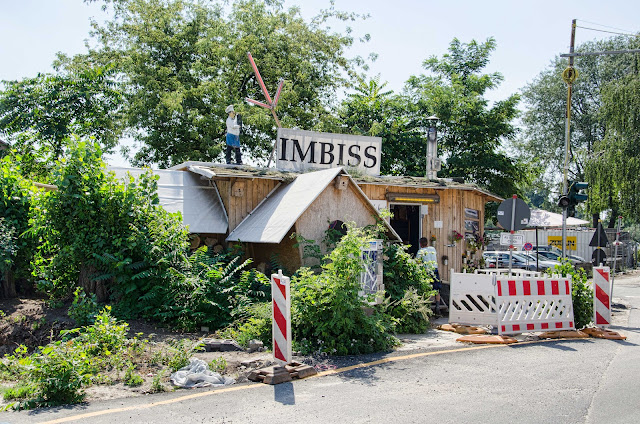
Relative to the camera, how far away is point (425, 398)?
616 cm

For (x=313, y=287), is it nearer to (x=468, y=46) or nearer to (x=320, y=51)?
(x=320, y=51)

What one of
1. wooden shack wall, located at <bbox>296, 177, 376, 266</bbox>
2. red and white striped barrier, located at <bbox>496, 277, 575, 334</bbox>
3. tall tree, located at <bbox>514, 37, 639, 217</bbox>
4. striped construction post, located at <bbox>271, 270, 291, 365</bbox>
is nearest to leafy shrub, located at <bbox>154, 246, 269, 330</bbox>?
wooden shack wall, located at <bbox>296, 177, 376, 266</bbox>

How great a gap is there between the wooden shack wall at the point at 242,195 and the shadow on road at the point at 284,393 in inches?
238

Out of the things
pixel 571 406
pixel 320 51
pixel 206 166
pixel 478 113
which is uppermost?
pixel 320 51

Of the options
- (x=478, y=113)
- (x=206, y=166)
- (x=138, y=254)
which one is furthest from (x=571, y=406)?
(x=478, y=113)

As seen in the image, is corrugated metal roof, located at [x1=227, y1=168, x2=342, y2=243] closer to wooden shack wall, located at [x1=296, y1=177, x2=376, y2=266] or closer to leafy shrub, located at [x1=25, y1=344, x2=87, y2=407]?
wooden shack wall, located at [x1=296, y1=177, x2=376, y2=266]

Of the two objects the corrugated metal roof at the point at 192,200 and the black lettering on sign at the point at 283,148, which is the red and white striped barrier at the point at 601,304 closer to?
the corrugated metal roof at the point at 192,200

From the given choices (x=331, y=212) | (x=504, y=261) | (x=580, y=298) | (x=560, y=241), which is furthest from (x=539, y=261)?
(x=331, y=212)

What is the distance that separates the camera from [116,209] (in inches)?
394

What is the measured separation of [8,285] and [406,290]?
7.47 metres

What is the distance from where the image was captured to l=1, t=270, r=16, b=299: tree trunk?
1035cm

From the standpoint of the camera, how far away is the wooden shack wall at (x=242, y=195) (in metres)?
12.3

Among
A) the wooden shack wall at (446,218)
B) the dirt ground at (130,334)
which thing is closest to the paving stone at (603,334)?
the wooden shack wall at (446,218)

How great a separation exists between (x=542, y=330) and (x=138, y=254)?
24.3 ft
